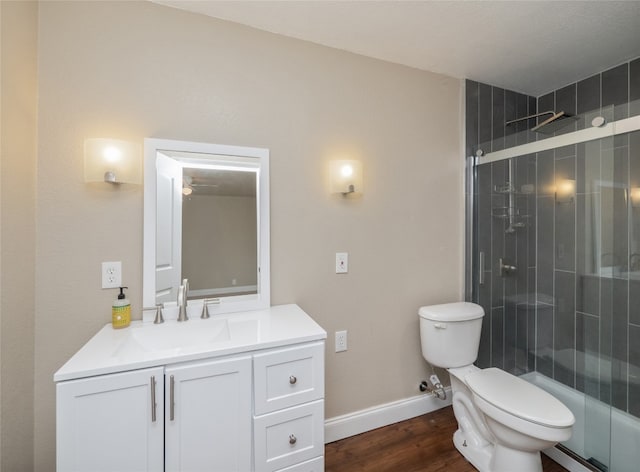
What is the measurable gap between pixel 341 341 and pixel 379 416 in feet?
1.97

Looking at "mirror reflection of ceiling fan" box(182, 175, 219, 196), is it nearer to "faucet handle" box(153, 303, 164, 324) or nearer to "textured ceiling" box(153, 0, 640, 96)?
"faucet handle" box(153, 303, 164, 324)

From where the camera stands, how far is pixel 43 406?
125 cm

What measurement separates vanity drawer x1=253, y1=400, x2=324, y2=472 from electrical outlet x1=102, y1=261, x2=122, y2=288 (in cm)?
92

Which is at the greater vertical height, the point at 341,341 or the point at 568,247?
the point at 568,247

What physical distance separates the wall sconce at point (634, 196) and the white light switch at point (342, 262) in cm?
151

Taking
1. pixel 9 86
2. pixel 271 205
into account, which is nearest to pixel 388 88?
pixel 271 205

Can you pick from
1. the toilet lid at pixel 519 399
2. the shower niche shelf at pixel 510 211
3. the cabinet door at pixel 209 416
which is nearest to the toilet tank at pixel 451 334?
the toilet lid at pixel 519 399

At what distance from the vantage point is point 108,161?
126cm

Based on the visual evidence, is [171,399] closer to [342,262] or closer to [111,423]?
[111,423]

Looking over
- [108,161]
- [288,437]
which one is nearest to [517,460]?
[288,437]

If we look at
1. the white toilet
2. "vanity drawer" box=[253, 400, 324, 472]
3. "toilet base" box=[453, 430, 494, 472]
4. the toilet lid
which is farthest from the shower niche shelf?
"vanity drawer" box=[253, 400, 324, 472]

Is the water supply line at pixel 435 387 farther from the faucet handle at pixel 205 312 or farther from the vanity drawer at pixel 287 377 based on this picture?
the faucet handle at pixel 205 312

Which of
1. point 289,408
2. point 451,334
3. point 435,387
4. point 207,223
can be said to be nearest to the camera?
point 289,408

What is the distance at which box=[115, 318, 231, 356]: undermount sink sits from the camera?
1231 millimetres
